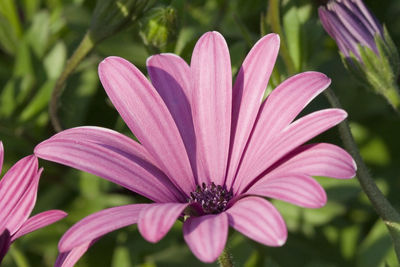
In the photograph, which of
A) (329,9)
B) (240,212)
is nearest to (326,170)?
(240,212)

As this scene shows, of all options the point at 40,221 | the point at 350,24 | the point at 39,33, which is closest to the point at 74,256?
the point at 40,221

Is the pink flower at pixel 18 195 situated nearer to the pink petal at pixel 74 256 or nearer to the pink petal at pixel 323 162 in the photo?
the pink petal at pixel 74 256

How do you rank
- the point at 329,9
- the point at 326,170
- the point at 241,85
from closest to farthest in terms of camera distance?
the point at 326,170 < the point at 241,85 < the point at 329,9

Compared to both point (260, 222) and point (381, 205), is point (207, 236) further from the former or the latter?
point (381, 205)

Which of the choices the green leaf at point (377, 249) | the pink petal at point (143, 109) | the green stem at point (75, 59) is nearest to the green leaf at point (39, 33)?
the green stem at point (75, 59)

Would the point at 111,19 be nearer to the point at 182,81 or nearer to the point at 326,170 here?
the point at 182,81

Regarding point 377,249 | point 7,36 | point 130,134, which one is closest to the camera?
point 377,249

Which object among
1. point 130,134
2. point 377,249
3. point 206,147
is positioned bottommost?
point 377,249
